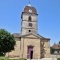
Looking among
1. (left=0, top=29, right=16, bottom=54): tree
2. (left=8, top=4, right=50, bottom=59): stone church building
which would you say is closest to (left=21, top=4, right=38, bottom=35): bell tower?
(left=8, top=4, right=50, bottom=59): stone church building

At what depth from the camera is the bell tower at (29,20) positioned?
198ft

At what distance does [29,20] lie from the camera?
61500mm

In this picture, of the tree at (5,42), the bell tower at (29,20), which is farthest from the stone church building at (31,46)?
the tree at (5,42)

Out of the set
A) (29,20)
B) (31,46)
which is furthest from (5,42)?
(29,20)

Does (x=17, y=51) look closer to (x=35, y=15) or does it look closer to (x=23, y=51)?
(x=23, y=51)

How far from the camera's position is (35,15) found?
205 feet

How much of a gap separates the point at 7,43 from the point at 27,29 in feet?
70.7

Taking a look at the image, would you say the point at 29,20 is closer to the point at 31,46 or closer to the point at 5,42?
the point at 31,46

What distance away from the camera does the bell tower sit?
6044 cm

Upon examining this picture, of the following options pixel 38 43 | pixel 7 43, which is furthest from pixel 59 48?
pixel 7 43

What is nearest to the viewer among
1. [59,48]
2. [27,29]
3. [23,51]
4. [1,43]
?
[1,43]

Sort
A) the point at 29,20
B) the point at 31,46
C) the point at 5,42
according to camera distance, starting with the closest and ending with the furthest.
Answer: the point at 5,42
the point at 31,46
the point at 29,20

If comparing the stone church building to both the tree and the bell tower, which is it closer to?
the bell tower

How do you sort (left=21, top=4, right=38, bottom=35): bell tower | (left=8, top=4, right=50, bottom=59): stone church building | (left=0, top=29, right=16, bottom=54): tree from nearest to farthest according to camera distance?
(left=0, top=29, right=16, bottom=54): tree → (left=8, top=4, right=50, bottom=59): stone church building → (left=21, top=4, right=38, bottom=35): bell tower
